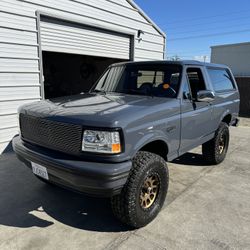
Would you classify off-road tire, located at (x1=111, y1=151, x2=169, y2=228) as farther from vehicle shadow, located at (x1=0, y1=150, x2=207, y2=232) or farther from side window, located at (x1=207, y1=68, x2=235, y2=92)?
side window, located at (x1=207, y1=68, x2=235, y2=92)

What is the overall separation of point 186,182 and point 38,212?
7.52ft

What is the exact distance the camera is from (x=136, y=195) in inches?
108

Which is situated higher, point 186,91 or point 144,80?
point 144,80

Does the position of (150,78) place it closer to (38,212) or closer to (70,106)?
(70,106)

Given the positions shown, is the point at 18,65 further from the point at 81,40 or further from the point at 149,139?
the point at 149,139

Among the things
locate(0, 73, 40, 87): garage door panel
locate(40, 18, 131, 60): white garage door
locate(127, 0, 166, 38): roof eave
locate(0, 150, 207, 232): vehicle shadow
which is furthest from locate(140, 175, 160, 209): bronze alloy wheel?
locate(127, 0, 166, 38): roof eave

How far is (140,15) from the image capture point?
857 centimetres

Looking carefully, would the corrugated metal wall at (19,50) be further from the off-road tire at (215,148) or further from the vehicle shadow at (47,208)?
the off-road tire at (215,148)

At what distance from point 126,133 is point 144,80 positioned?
5.26 feet

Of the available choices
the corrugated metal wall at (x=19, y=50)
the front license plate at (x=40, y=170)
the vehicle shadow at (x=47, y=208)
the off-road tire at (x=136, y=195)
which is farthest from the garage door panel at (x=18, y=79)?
the off-road tire at (x=136, y=195)

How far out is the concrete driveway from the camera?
8.91 feet

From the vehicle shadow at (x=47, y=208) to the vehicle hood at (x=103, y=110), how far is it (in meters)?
1.25

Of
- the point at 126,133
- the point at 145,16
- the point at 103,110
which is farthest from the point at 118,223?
the point at 145,16

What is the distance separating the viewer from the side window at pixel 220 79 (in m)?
4.62
